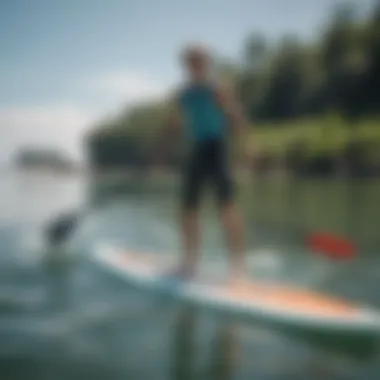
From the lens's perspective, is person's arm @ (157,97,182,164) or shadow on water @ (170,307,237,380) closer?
shadow on water @ (170,307,237,380)

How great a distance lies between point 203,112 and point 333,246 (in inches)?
23.1

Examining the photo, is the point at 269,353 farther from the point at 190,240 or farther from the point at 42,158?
the point at 42,158

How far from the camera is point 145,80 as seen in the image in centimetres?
218

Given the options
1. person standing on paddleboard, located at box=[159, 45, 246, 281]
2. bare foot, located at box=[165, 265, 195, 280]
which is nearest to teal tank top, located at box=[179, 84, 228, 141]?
person standing on paddleboard, located at box=[159, 45, 246, 281]

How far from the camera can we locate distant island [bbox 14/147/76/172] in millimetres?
2281

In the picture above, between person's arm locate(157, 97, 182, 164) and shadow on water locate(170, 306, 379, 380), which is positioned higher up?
person's arm locate(157, 97, 182, 164)

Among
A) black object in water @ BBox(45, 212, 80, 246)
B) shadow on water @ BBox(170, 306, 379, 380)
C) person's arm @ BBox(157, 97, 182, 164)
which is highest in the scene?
person's arm @ BBox(157, 97, 182, 164)

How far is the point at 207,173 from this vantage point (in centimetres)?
224

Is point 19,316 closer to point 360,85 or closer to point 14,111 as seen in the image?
point 14,111

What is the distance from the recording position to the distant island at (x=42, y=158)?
228cm

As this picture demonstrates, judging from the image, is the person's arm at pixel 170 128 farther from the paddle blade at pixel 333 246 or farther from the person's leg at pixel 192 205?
the paddle blade at pixel 333 246

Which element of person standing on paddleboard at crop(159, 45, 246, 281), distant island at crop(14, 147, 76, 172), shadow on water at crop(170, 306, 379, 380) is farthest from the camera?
distant island at crop(14, 147, 76, 172)

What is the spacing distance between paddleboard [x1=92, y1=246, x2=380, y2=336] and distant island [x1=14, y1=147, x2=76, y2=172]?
0.29m

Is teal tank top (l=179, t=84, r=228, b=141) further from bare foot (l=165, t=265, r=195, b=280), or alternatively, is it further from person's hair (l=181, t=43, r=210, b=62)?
bare foot (l=165, t=265, r=195, b=280)
